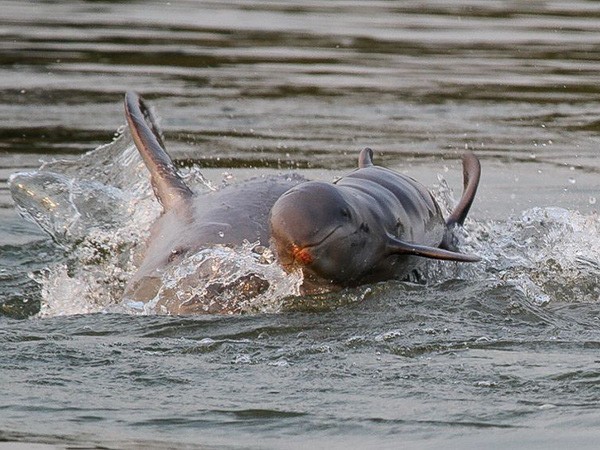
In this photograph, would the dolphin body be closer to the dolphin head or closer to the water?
the dolphin head

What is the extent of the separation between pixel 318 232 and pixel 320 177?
4.24 meters

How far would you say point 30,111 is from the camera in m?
12.2

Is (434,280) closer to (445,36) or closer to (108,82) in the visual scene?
(108,82)

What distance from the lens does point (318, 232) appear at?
5.61 m

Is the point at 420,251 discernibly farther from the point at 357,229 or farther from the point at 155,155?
the point at 155,155

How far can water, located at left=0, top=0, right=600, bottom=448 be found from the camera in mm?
4930

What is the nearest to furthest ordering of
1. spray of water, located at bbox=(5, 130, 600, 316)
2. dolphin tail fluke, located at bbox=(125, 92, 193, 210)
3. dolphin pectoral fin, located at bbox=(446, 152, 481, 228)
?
spray of water, located at bbox=(5, 130, 600, 316) < dolphin pectoral fin, located at bbox=(446, 152, 481, 228) < dolphin tail fluke, located at bbox=(125, 92, 193, 210)

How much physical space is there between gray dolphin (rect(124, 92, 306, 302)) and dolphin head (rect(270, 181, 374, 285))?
1.95ft

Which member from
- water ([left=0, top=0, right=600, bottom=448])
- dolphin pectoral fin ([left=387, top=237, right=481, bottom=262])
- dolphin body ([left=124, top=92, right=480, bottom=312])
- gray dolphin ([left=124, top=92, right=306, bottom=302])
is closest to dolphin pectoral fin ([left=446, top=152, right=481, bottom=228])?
dolphin body ([left=124, top=92, right=480, bottom=312])

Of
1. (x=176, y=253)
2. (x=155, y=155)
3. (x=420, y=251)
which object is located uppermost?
(x=155, y=155)

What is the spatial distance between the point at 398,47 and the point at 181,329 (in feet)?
32.8

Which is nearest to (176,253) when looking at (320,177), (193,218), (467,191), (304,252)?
(193,218)

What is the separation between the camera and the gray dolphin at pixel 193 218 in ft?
21.0

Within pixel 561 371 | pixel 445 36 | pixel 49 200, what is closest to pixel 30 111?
pixel 49 200
